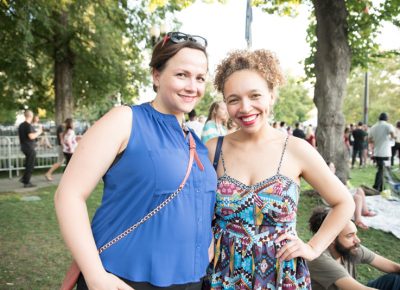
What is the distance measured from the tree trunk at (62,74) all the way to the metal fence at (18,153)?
108cm

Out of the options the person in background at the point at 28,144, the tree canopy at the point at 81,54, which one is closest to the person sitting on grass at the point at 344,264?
the person in background at the point at 28,144

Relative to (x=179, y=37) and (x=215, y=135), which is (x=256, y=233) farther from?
(x=215, y=135)

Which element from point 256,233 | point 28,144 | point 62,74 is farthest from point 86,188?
point 62,74

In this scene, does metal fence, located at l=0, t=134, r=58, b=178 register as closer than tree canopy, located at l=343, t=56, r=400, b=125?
Yes

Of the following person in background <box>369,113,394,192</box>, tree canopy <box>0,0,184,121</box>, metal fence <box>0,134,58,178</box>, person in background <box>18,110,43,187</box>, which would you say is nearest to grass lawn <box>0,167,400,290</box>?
person in background <box>18,110,43,187</box>

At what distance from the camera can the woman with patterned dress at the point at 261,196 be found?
1899 mm

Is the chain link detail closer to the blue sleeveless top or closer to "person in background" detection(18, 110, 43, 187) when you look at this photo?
the blue sleeveless top

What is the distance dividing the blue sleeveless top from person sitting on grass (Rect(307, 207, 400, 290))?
1.58 m

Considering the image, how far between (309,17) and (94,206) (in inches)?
356

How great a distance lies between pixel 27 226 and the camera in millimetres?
6453

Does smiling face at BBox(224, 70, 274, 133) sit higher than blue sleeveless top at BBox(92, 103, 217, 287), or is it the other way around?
smiling face at BBox(224, 70, 274, 133)

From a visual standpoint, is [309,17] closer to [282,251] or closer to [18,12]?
[18,12]

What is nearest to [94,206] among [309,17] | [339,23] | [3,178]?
[3,178]

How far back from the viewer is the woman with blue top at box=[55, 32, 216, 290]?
144 cm
